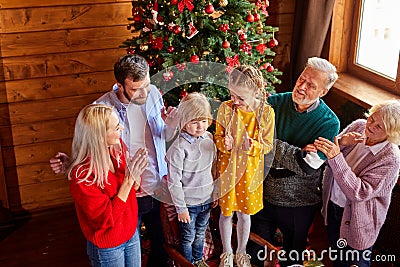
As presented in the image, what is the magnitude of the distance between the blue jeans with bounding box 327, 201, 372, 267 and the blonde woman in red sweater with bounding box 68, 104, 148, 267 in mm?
960

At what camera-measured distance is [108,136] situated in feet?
6.98

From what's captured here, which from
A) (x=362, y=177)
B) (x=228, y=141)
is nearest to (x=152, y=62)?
(x=228, y=141)

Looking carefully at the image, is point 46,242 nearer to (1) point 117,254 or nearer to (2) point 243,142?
(1) point 117,254

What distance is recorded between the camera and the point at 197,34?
272cm

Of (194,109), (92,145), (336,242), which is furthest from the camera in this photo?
(336,242)

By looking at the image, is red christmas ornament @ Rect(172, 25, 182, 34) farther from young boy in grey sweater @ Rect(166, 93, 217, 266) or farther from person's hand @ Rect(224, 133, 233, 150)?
person's hand @ Rect(224, 133, 233, 150)

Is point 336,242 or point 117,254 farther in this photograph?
point 336,242

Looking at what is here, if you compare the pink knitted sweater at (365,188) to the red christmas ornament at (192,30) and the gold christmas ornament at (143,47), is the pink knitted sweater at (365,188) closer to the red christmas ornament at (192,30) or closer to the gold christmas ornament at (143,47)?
the red christmas ornament at (192,30)

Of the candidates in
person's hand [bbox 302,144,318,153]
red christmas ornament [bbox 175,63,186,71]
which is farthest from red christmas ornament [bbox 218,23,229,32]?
person's hand [bbox 302,144,318,153]

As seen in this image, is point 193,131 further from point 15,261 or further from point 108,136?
point 15,261

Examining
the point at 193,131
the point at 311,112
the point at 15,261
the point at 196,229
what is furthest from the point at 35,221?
the point at 311,112

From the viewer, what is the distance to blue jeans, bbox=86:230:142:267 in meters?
2.27

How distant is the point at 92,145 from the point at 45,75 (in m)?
1.53

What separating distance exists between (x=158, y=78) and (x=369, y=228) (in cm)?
124
